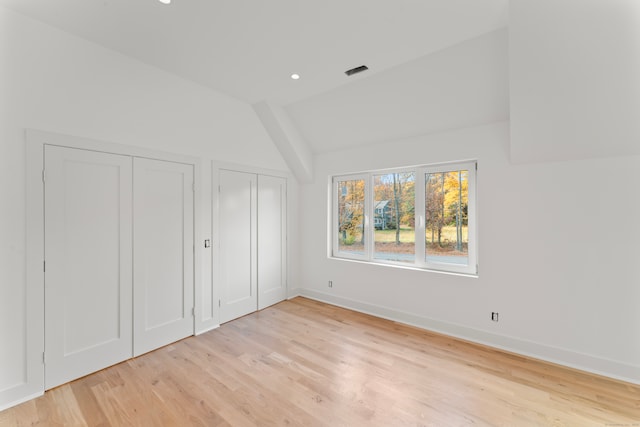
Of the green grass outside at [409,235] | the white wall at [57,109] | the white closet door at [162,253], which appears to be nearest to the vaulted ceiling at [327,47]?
the white wall at [57,109]

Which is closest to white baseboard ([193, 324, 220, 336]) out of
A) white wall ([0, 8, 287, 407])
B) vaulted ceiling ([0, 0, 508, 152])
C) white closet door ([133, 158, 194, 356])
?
white closet door ([133, 158, 194, 356])

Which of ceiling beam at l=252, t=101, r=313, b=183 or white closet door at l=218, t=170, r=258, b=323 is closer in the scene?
white closet door at l=218, t=170, r=258, b=323

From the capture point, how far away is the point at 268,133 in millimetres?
4090

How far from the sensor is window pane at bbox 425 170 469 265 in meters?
3.27

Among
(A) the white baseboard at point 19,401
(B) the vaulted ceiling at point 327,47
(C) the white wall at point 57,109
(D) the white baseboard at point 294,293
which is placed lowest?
(A) the white baseboard at point 19,401

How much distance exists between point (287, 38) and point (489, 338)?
3.65 m

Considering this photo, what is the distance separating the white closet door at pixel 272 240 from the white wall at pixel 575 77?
10.2 feet

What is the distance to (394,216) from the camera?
3.86 meters

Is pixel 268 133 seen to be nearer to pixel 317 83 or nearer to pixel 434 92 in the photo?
pixel 317 83

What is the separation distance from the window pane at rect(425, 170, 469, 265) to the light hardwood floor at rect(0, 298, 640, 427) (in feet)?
3.29

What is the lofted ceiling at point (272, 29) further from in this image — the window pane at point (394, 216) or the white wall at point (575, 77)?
the window pane at point (394, 216)

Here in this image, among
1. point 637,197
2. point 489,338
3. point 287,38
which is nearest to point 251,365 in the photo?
point 489,338

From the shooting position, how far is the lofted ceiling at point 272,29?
6.48 feet

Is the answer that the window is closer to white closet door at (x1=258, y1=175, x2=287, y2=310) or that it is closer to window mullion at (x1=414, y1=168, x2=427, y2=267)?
window mullion at (x1=414, y1=168, x2=427, y2=267)
